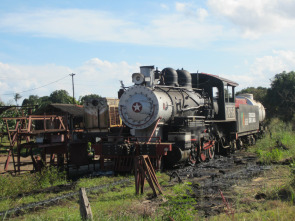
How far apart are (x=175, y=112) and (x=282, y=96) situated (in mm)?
24437

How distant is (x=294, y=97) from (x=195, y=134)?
23619 mm

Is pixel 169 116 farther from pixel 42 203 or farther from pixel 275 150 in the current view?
pixel 42 203

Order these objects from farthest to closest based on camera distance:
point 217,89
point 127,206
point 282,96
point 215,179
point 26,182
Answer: point 282,96 → point 217,89 → point 215,179 → point 26,182 → point 127,206

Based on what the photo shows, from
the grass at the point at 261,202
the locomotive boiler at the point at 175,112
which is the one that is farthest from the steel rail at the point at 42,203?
the grass at the point at 261,202

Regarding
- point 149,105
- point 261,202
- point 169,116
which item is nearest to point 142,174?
point 261,202

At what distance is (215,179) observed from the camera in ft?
35.2

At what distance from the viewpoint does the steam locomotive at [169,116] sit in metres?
12.2

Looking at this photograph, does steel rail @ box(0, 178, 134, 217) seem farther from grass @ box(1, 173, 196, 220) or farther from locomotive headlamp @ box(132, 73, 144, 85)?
locomotive headlamp @ box(132, 73, 144, 85)

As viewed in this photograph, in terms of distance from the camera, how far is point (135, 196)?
8.51 metres

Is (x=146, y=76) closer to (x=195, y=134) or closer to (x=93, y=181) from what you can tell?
(x=195, y=134)

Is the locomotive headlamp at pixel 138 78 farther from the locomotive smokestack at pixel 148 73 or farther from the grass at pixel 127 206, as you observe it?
the grass at pixel 127 206

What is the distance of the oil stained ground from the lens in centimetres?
756

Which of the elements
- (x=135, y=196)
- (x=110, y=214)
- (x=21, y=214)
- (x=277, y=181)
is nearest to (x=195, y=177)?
(x=277, y=181)

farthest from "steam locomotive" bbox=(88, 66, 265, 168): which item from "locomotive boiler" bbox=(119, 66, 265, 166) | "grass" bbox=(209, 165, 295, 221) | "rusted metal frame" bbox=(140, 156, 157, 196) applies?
"grass" bbox=(209, 165, 295, 221)
